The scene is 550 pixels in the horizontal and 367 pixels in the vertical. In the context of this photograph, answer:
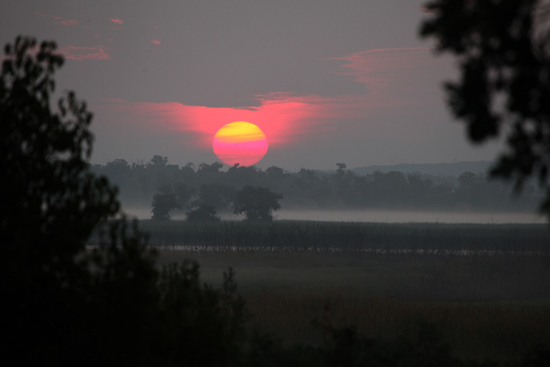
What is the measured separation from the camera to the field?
12844 millimetres

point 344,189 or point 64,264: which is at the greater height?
point 344,189

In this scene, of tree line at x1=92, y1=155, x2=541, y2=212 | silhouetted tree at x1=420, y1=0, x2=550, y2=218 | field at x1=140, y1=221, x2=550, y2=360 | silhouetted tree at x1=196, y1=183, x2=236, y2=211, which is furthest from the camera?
tree line at x1=92, y1=155, x2=541, y2=212

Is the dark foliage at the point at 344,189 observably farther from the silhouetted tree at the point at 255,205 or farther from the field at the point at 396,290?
the field at the point at 396,290

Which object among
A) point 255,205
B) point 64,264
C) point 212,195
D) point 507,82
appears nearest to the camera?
point 507,82

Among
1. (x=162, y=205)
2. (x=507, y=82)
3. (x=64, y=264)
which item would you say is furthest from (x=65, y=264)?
(x=162, y=205)

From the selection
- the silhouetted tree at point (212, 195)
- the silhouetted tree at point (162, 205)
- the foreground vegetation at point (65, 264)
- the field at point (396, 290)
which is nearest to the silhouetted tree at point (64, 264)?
the foreground vegetation at point (65, 264)

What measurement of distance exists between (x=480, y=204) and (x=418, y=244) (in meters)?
104

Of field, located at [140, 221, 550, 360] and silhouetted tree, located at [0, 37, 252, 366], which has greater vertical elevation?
silhouetted tree, located at [0, 37, 252, 366]

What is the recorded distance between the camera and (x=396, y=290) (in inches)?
912

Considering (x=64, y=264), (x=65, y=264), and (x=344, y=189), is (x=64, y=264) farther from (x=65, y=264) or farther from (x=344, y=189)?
(x=344, y=189)

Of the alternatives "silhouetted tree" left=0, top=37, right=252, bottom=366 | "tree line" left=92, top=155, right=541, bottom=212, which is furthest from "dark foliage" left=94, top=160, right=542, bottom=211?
"silhouetted tree" left=0, top=37, right=252, bottom=366

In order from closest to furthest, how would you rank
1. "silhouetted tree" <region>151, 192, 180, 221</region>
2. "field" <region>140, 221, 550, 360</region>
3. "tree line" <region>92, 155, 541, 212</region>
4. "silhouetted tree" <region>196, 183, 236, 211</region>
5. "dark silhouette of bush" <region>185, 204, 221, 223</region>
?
"field" <region>140, 221, 550, 360</region>, "dark silhouette of bush" <region>185, 204, 221, 223</region>, "silhouetted tree" <region>151, 192, 180, 221</region>, "silhouetted tree" <region>196, 183, 236, 211</region>, "tree line" <region>92, 155, 541, 212</region>

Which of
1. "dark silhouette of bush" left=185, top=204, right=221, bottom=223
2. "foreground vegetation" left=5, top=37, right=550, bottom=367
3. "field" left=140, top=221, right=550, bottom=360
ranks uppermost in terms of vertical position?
"dark silhouette of bush" left=185, top=204, right=221, bottom=223

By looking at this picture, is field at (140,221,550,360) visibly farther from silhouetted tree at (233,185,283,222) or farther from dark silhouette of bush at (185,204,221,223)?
silhouetted tree at (233,185,283,222)
